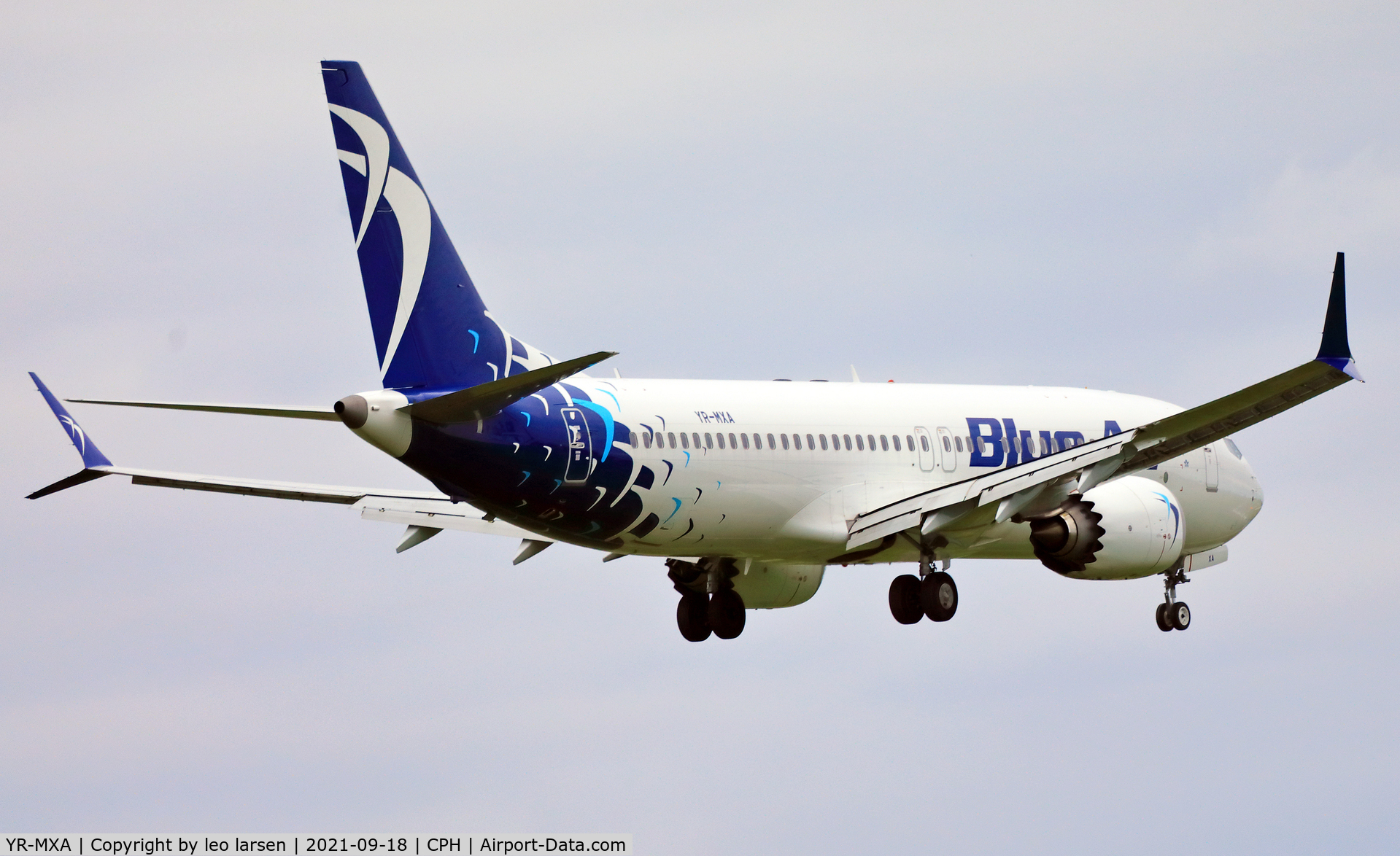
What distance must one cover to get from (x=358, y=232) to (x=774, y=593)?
44.5 feet

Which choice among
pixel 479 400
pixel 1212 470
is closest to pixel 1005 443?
pixel 1212 470

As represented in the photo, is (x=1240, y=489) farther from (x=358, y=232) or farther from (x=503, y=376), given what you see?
(x=358, y=232)

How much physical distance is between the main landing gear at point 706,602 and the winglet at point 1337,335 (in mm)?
14809

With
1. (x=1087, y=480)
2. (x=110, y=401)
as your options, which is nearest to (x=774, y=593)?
(x=1087, y=480)

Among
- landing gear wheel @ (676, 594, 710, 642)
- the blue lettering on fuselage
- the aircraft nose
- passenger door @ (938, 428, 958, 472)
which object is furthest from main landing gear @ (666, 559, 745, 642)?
the aircraft nose

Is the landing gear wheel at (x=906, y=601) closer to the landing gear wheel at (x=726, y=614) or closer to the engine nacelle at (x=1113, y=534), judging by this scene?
the engine nacelle at (x=1113, y=534)

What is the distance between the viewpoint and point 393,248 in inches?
1209

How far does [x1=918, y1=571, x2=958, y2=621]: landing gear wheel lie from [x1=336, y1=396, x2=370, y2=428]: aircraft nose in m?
12.5

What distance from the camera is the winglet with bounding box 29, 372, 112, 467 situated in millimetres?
32250

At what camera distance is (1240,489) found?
142 feet

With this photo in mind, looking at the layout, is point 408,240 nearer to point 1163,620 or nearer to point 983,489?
point 983,489

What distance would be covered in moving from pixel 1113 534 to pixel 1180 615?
5744 mm

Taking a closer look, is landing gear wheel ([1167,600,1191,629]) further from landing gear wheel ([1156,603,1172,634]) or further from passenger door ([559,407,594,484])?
passenger door ([559,407,594,484])

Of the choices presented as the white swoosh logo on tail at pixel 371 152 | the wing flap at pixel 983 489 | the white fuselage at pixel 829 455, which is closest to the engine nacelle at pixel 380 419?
the white swoosh logo on tail at pixel 371 152
